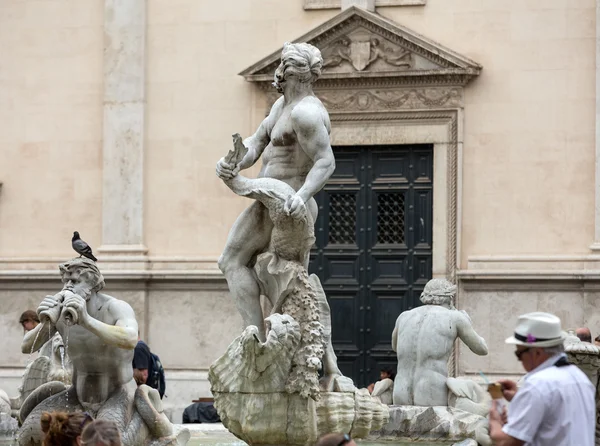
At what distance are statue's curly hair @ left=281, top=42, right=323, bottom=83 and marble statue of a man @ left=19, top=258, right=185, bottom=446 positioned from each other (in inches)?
86.4

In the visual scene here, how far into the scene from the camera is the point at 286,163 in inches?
437

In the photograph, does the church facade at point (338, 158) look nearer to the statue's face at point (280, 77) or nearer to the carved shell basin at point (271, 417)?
the statue's face at point (280, 77)

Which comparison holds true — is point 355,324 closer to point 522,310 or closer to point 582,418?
point 522,310

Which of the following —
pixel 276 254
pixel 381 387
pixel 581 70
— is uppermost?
pixel 581 70

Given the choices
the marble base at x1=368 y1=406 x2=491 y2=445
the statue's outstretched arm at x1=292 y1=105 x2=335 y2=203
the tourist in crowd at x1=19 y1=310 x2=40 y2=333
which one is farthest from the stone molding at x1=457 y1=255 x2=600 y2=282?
the statue's outstretched arm at x1=292 y1=105 x2=335 y2=203

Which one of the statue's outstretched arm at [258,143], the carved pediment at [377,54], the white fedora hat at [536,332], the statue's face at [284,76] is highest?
the carved pediment at [377,54]

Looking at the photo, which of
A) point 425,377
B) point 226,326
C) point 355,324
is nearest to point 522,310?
point 355,324

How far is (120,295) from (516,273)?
4929 millimetres

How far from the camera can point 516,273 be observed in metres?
20.0

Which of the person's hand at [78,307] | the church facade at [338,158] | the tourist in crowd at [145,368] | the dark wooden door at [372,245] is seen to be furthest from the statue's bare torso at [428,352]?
the dark wooden door at [372,245]

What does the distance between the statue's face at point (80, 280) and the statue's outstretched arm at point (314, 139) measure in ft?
5.98

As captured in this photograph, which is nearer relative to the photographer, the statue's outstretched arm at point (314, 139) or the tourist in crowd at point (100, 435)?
the tourist in crowd at point (100, 435)

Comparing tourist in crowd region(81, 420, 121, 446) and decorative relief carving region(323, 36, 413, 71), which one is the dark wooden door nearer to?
decorative relief carving region(323, 36, 413, 71)

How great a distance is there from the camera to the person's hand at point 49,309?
9.12 metres
